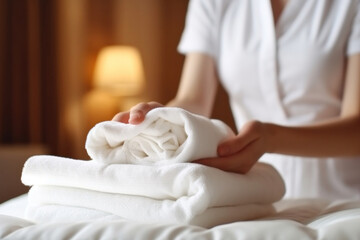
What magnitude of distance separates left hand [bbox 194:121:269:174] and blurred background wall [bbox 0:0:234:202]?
2.96 m

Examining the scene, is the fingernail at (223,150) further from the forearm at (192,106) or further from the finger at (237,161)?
the forearm at (192,106)

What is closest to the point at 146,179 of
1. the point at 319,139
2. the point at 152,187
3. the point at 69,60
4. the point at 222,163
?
the point at 152,187

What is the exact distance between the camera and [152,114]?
2.81 feet

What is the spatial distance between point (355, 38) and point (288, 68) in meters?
0.17

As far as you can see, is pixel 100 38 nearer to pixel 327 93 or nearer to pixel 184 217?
pixel 327 93

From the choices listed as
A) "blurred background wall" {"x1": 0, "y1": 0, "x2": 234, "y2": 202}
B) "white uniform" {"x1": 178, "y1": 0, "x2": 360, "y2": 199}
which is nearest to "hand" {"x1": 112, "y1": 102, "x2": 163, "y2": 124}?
"white uniform" {"x1": 178, "y1": 0, "x2": 360, "y2": 199}

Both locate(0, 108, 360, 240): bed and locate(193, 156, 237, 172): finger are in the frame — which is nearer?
locate(0, 108, 360, 240): bed

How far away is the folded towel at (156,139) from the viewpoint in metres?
0.85

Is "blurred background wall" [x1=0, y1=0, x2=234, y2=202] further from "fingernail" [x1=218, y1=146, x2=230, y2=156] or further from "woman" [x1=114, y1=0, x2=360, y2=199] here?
"fingernail" [x1=218, y1=146, x2=230, y2=156]

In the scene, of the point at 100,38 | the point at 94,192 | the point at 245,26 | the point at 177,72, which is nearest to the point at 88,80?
the point at 100,38

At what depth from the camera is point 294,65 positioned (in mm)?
1470

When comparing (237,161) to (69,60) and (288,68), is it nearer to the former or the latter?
(288,68)

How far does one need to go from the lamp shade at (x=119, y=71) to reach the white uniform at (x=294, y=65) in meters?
2.34

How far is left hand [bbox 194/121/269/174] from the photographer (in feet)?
2.93
